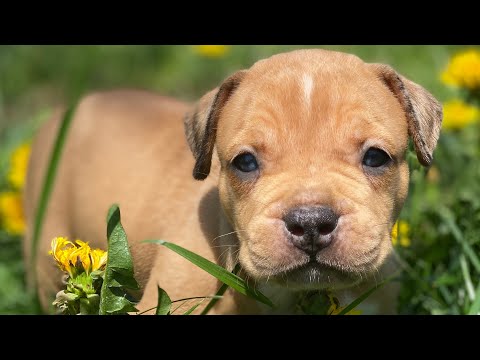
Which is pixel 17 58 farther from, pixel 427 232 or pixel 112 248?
pixel 112 248

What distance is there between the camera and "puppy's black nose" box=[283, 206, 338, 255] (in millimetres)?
4098

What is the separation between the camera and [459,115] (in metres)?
7.75

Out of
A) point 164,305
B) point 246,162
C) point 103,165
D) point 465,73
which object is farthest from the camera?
point 465,73

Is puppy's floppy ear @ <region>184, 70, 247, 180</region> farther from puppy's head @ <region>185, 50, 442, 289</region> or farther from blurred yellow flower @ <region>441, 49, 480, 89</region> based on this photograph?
blurred yellow flower @ <region>441, 49, 480, 89</region>

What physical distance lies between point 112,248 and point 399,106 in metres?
1.91

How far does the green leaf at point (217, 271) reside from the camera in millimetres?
4097

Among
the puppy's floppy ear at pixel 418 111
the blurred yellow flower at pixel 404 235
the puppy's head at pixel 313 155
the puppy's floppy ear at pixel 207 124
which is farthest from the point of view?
the blurred yellow flower at pixel 404 235

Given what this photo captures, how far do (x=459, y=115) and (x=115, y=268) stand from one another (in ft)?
15.3

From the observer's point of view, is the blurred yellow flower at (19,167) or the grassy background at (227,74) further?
the blurred yellow flower at (19,167)

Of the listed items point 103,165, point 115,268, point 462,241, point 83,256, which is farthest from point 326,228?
point 103,165

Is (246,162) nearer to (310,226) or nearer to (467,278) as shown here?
(310,226)

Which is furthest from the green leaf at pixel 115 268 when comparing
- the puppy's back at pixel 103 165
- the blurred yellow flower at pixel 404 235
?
the blurred yellow flower at pixel 404 235

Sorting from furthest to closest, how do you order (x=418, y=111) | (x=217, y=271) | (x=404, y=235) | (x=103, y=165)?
(x=103, y=165), (x=404, y=235), (x=418, y=111), (x=217, y=271)

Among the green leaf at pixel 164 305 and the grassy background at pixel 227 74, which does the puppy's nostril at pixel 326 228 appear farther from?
the grassy background at pixel 227 74
